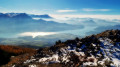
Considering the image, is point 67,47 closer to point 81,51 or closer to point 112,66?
point 81,51

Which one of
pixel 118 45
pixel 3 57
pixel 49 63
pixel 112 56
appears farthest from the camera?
pixel 3 57

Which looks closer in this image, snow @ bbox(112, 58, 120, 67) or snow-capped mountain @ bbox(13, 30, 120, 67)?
snow @ bbox(112, 58, 120, 67)

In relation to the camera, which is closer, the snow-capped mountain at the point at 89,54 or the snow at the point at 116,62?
the snow at the point at 116,62

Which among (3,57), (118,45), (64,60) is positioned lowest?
(3,57)

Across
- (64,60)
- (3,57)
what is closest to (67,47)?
(64,60)

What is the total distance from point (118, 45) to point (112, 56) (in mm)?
2960

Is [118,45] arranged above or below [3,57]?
above

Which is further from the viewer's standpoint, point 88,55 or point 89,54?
point 89,54

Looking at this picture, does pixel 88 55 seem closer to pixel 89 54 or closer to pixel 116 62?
pixel 89 54

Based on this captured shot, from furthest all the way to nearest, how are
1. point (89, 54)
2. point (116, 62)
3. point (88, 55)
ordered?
1. point (89, 54)
2. point (88, 55)
3. point (116, 62)

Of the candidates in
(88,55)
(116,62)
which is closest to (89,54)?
(88,55)

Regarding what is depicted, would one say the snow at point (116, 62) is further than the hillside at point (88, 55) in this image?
No

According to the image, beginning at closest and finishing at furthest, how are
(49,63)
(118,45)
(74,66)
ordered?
(74,66) → (49,63) → (118,45)

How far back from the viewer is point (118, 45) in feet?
52.0
